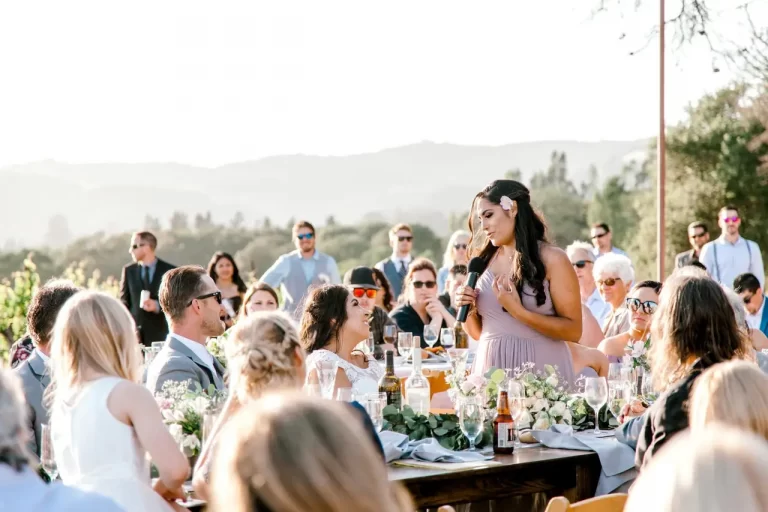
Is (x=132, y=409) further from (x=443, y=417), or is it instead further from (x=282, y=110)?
(x=282, y=110)

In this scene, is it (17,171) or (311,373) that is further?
(17,171)

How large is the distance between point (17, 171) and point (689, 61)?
3565 centimetres

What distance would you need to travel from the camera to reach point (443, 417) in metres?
4.21

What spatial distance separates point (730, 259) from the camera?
40.8 ft

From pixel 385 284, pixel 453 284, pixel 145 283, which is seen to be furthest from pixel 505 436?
pixel 145 283

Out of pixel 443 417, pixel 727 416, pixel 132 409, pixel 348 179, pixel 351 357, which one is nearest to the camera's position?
pixel 727 416

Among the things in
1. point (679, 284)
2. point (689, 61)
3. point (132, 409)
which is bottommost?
point (132, 409)

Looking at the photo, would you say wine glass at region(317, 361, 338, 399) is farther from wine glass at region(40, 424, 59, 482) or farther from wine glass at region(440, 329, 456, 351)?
wine glass at region(440, 329, 456, 351)

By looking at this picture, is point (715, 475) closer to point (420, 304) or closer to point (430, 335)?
point (430, 335)

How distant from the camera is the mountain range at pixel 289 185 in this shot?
133 ft

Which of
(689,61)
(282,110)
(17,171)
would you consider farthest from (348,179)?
(689,61)

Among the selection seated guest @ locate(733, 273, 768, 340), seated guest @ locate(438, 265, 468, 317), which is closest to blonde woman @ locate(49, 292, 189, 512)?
seated guest @ locate(438, 265, 468, 317)

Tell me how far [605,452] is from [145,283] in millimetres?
7501

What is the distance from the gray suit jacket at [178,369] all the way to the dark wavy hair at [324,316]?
473mm
